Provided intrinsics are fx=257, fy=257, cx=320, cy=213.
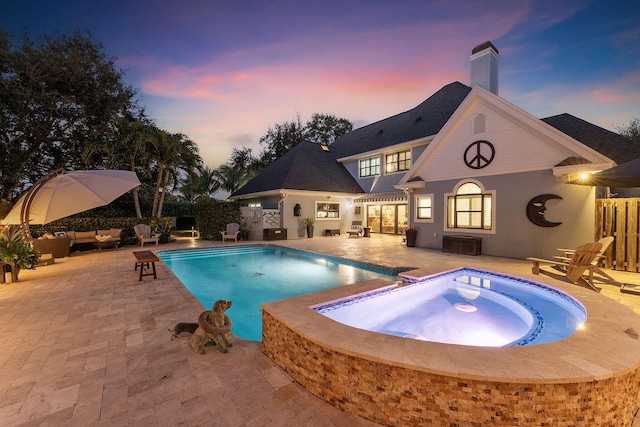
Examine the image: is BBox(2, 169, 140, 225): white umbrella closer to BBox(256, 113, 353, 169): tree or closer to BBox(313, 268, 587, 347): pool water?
BBox(313, 268, 587, 347): pool water

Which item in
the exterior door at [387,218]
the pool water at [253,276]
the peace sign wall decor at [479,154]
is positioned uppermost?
the peace sign wall decor at [479,154]

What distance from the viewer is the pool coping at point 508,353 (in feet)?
7.90

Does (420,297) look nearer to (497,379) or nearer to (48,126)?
(497,379)

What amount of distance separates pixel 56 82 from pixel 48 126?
319cm

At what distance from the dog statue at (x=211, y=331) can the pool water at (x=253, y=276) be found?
143 centimetres

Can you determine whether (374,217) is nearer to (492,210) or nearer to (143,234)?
(492,210)

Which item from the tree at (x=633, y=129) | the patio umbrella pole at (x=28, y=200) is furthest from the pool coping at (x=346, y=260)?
the tree at (x=633, y=129)

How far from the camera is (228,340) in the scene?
14.5 ft

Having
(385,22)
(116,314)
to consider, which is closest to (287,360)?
(116,314)

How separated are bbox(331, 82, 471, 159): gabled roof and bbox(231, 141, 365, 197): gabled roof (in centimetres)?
214

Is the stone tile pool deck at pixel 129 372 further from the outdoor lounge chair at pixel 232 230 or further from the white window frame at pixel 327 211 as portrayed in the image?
the white window frame at pixel 327 211

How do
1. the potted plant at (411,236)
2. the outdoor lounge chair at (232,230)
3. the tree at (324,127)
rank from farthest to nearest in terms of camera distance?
the tree at (324,127)
the outdoor lounge chair at (232,230)
the potted plant at (411,236)

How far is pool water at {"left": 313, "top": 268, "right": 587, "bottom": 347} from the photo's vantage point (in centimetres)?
491

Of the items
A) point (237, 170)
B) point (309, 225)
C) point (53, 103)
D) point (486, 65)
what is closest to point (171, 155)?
point (53, 103)
